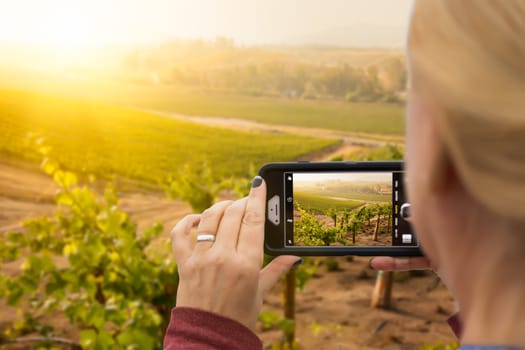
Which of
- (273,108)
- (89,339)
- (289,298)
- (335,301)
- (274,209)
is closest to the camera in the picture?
(274,209)

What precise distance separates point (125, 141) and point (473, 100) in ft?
13.8

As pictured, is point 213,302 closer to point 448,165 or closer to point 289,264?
point 289,264

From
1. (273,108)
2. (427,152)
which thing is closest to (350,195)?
(427,152)

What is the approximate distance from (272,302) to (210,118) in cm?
233

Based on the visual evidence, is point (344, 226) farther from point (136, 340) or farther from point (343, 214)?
point (136, 340)

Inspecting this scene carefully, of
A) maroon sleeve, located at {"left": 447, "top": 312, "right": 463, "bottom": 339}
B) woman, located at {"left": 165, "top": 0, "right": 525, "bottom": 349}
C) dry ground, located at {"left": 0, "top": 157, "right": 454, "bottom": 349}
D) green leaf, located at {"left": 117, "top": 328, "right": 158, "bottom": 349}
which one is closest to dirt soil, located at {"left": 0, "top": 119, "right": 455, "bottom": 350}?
dry ground, located at {"left": 0, "top": 157, "right": 454, "bottom": 349}

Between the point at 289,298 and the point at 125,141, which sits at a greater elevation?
the point at 125,141

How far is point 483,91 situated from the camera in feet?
1.38

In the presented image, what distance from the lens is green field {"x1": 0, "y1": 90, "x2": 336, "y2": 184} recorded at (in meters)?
3.94

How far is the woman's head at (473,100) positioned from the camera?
415 mm

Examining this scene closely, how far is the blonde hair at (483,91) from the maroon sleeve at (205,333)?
1.29 ft

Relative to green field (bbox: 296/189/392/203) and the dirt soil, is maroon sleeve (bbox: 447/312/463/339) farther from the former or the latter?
the dirt soil

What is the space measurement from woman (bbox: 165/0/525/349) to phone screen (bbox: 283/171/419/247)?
550mm

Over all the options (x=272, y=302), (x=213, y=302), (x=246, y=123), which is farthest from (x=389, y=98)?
(x=213, y=302)
